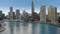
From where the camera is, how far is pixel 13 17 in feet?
15.0

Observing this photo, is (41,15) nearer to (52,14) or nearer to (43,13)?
(43,13)

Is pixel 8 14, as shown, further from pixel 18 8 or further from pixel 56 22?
pixel 56 22

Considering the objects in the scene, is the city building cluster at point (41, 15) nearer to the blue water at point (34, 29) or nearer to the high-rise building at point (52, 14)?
the high-rise building at point (52, 14)

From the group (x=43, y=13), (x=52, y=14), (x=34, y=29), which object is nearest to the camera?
(x=52, y=14)

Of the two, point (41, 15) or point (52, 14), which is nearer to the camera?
point (52, 14)

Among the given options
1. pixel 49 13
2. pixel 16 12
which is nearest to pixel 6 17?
pixel 16 12

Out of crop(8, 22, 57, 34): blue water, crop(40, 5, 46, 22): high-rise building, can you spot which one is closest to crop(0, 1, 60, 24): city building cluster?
crop(40, 5, 46, 22): high-rise building

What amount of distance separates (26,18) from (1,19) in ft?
4.07

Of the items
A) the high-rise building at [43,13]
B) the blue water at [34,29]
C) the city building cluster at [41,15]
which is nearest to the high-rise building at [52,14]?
the city building cluster at [41,15]

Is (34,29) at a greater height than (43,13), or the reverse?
(43,13)

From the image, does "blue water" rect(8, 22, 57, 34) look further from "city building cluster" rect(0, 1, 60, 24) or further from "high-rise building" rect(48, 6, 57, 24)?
"high-rise building" rect(48, 6, 57, 24)

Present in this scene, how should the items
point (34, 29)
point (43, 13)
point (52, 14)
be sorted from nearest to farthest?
1. point (52, 14)
2. point (43, 13)
3. point (34, 29)

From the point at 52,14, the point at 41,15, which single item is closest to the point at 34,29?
the point at 41,15

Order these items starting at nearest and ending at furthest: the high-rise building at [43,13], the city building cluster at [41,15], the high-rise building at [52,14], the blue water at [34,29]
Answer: the city building cluster at [41,15], the high-rise building at [52,14], the high-rise building at [43,13], the blue water at [34,29]
